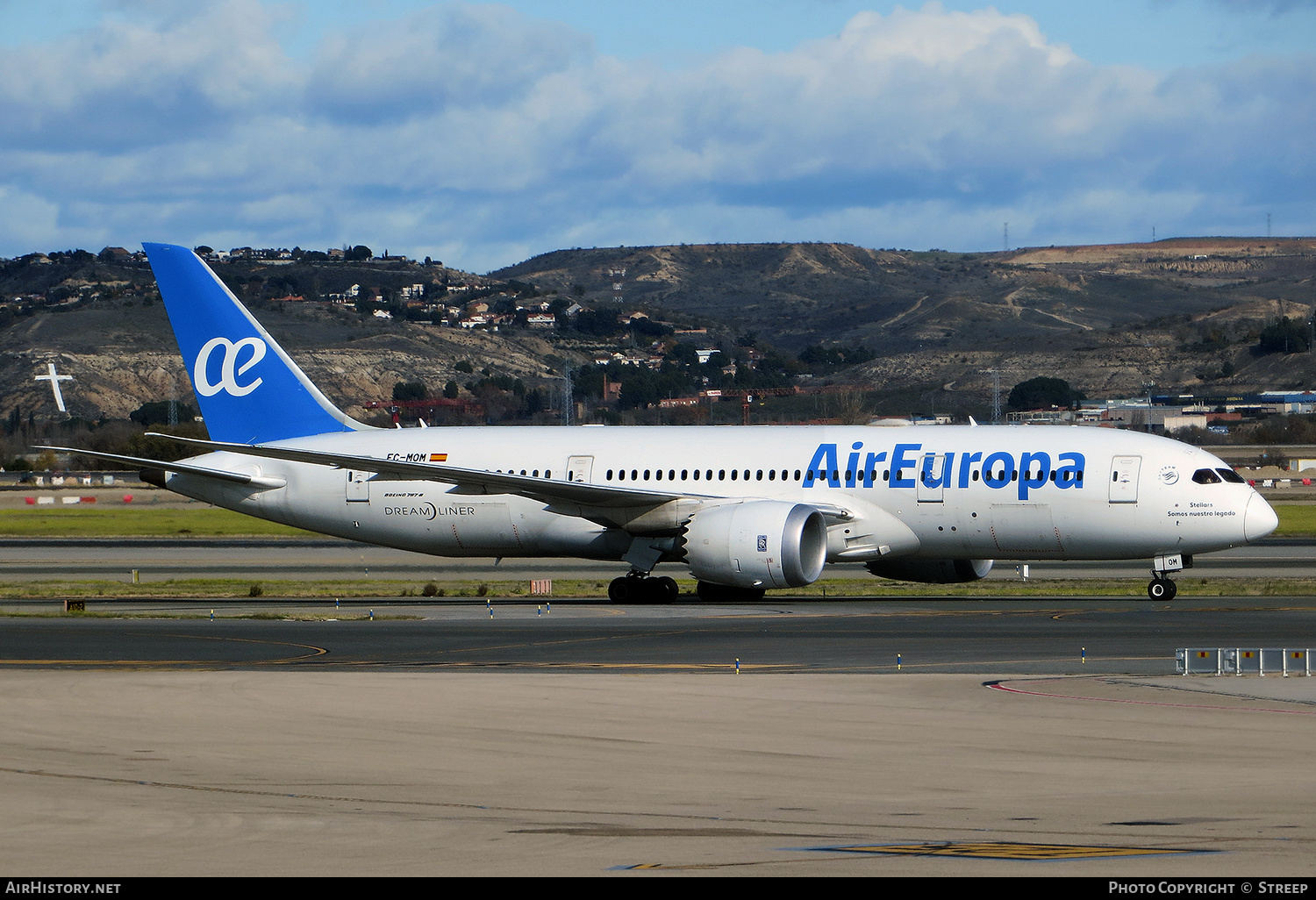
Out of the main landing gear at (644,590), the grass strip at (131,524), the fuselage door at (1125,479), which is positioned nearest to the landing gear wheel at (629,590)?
the main landing gear at (644,590)

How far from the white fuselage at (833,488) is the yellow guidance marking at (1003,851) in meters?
24.9

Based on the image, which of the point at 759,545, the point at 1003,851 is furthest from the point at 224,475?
the point at 1003,851

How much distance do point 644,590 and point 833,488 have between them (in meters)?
4.96

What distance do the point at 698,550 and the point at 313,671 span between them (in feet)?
44.4

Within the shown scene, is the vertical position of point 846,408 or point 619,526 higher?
point 846,408

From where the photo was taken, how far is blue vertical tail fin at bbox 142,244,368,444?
139 feet

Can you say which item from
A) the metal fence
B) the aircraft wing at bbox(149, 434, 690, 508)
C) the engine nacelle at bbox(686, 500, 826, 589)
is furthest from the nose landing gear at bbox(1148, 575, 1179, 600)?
the metal fence

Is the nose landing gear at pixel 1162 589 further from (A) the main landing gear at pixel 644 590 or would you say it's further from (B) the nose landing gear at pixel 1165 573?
(A) the main landing gear at pixel 644 590

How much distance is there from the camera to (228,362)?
42500mm

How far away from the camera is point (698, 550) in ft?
116

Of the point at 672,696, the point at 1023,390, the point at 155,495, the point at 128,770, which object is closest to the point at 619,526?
the point at 672,696

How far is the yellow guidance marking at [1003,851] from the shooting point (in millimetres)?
10539

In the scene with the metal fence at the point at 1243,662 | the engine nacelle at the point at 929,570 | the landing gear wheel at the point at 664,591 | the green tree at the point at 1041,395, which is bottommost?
the metal fence at the point at 1243,662

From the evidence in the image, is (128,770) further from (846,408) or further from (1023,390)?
(1023,390)
